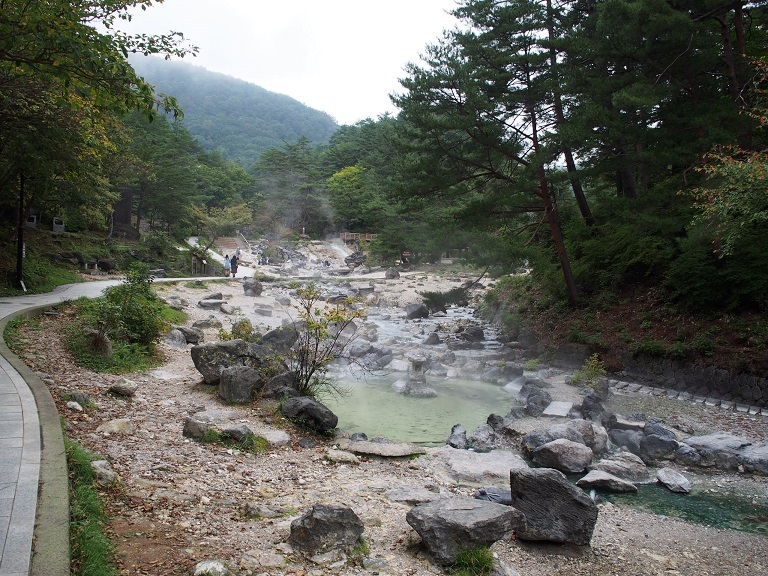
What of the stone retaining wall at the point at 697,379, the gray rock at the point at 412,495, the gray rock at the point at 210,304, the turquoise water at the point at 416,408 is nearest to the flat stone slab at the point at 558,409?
the turquoise water at the point at 416,408

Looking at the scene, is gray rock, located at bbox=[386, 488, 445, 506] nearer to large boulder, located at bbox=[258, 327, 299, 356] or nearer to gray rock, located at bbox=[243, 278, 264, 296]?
large boulder, located at bbox=[258, 327, 299, 356]

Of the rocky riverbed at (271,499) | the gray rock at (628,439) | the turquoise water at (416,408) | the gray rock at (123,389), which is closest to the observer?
the rocky riverbed at (271,499)

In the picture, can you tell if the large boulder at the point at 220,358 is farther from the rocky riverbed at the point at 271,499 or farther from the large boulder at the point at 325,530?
the large boulder at the point at 325,530

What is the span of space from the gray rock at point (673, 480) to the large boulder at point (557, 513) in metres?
2.75

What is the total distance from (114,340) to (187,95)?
177667mm

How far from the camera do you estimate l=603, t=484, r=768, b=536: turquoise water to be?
6.38 meters

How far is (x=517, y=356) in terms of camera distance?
16766 millimetres

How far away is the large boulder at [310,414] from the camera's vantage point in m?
8.30

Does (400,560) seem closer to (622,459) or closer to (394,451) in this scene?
(394,451)

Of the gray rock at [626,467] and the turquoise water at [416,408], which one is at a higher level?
the gray rock at [626,467]

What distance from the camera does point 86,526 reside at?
3750 millimetres

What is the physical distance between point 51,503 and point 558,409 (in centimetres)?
898

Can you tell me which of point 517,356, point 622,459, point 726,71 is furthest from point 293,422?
point 726,71

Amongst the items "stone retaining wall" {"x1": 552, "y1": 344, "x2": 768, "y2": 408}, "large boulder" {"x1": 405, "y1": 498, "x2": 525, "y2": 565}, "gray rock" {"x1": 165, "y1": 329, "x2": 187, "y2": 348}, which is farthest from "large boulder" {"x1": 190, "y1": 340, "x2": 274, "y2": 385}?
"stone retaining wall" {"x1": 552, "y1": 344, "x2": 768, "y2": 408}
